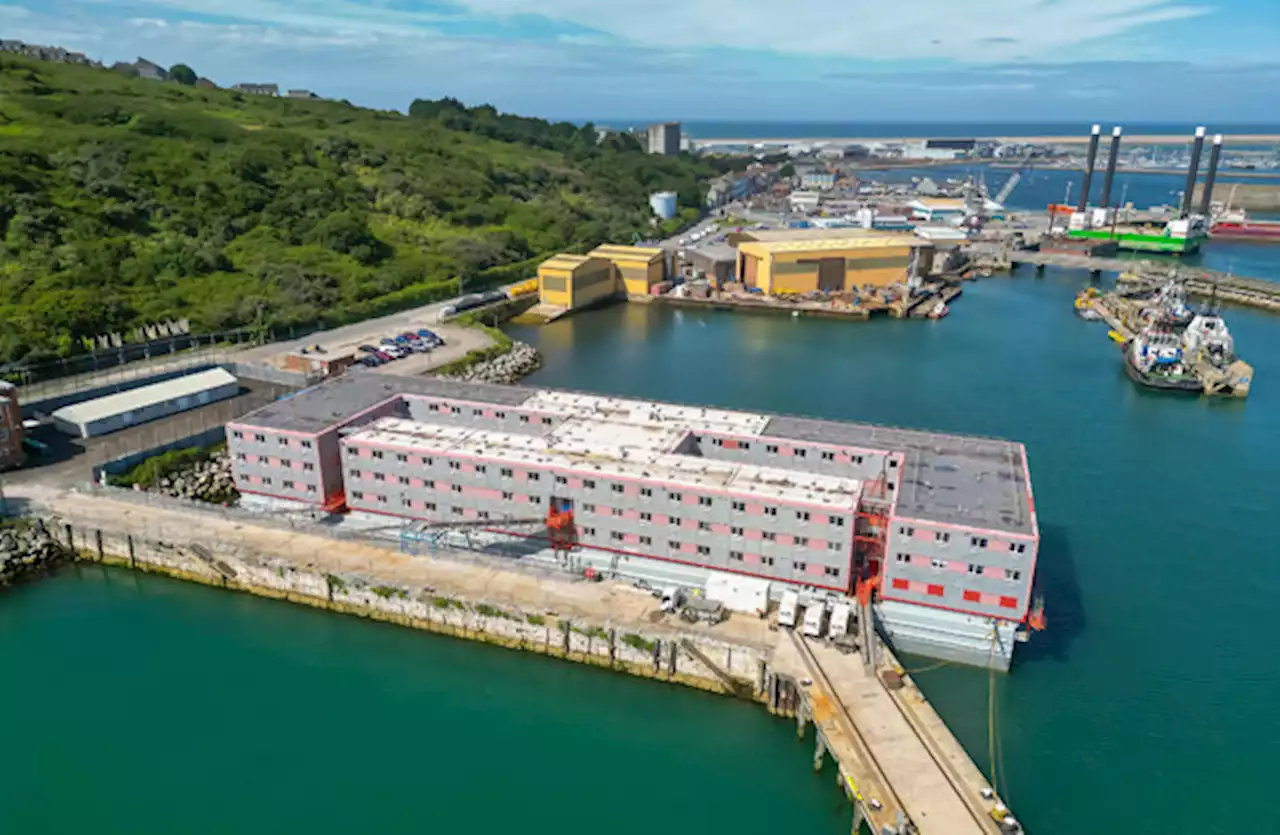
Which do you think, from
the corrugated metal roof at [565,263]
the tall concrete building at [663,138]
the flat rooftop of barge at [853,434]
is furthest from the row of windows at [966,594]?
the tall concrete building at [663,138]

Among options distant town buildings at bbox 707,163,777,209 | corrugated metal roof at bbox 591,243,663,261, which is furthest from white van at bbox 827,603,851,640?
distant town buildings at bbox 707,163,777,209

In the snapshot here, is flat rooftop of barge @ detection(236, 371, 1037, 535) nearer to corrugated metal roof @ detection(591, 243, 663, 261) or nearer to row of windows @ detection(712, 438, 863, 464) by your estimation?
row of windows @ detection(712, 438, 863, 464)

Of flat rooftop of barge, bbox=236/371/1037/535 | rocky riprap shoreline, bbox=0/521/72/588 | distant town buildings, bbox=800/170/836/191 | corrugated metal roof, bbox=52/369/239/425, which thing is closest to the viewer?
flat rooftop of barge, bbox=236/371/1037/535

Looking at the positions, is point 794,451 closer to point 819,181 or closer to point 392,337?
point 392,337

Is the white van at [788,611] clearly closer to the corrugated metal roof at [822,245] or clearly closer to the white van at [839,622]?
the white van at [839,622]

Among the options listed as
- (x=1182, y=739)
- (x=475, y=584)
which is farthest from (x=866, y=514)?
(x=475, y=584)

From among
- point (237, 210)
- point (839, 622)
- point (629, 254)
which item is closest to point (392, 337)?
point (237, 210)
